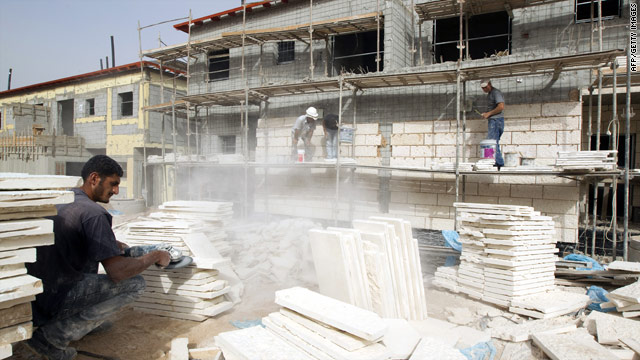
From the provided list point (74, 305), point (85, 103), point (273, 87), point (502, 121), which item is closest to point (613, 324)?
point (502, 121)

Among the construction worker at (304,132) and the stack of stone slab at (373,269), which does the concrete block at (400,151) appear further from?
the stack of stone slab at (373,269)

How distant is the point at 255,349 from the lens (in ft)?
10.00

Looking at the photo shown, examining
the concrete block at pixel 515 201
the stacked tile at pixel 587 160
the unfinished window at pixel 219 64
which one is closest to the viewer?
the stacked tile at pixel 587 160

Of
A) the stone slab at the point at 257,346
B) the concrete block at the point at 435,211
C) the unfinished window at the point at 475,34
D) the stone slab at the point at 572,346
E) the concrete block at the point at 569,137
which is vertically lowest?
the stone slab at the point at 572,346

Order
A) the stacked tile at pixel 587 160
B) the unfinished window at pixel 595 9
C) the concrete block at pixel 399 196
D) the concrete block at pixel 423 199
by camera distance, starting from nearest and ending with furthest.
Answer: the stacked tile at pixel 587 160 < the unfinished window at pixel 595 9 < the concrete block at pixel 423 199 < the concrete block at pixel 399 196

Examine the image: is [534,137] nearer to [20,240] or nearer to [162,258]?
[162,258]

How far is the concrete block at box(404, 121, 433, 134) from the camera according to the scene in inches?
355

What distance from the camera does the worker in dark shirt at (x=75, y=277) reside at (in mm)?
3219

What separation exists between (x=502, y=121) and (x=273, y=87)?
573 cm

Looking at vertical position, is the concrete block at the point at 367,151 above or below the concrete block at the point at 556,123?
below

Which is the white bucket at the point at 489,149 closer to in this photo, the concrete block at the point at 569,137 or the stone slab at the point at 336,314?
the concrete block at the point at 569,137

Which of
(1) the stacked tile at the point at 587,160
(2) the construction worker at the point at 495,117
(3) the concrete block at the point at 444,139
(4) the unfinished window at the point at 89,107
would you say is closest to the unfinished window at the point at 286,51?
(3) the concrete block at the point at 444,139

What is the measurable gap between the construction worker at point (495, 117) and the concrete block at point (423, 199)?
1.62 meters

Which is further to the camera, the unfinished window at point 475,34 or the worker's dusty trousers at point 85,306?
the unfinished window at point 475,34
